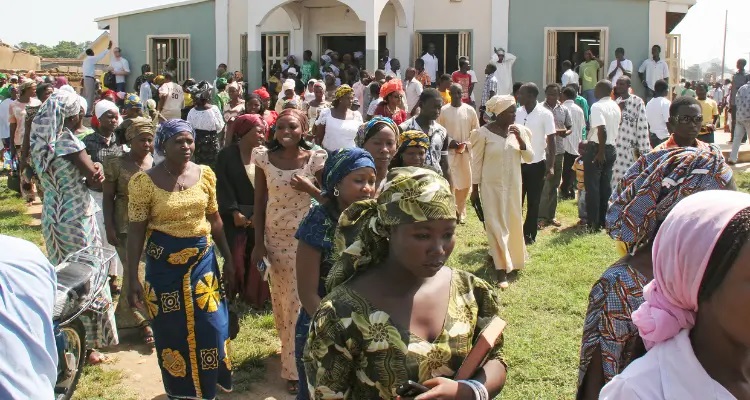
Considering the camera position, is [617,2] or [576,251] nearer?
[576,251]

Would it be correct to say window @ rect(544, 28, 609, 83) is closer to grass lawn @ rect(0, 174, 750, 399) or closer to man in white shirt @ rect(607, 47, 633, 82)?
man in white shirt @ rect(607, 47, 633, 82)

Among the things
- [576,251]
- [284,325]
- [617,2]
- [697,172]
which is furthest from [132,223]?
[617,2]

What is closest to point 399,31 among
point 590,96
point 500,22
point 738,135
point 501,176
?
point 500,22

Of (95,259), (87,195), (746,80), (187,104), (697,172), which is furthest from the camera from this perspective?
(746,80)

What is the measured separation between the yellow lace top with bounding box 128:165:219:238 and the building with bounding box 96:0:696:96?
13.1 m

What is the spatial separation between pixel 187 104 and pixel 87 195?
9.85m

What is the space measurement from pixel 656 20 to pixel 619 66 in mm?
1491

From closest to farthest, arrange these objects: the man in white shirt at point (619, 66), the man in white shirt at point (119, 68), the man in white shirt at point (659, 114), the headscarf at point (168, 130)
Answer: the headscarf at point (168, 130) < the man in white shirt at point (659, 114) < the man in white shirt at point (619, 66) < the man in white shirt at point (119, 68)

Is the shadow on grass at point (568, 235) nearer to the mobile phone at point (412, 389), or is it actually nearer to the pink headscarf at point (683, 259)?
the mobile phone at point (412, 389)

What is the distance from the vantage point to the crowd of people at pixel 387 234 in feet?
6.23

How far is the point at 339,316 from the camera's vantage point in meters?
2.52

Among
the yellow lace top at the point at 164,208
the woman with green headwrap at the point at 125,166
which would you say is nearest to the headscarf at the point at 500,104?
the woman with green headwrap at the point at 125,166

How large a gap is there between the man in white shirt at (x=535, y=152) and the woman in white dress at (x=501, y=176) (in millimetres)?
1002

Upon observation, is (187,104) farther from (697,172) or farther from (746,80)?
(697,172)
